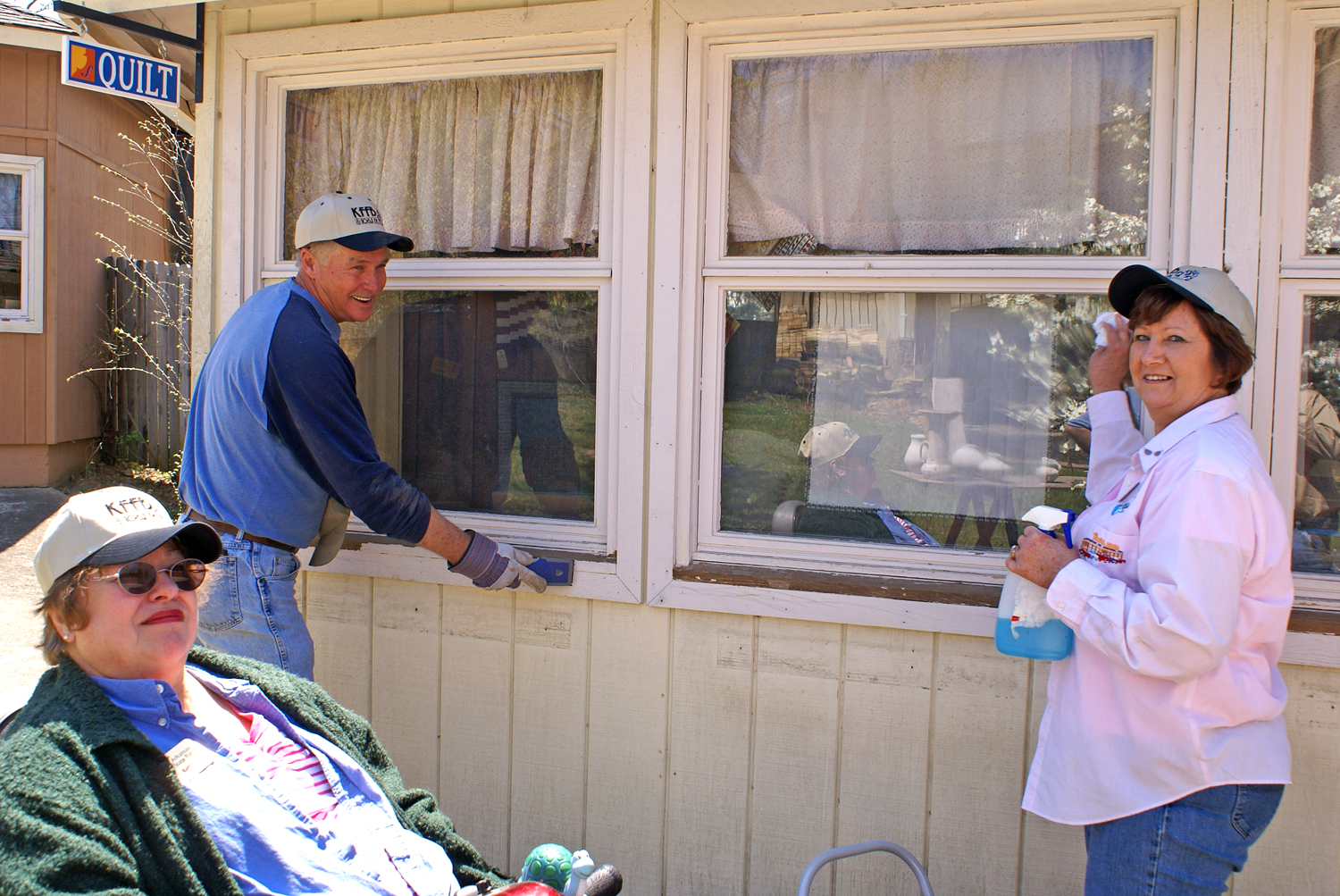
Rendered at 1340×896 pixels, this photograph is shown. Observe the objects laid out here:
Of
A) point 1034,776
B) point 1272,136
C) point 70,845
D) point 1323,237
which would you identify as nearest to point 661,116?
point 1272,136

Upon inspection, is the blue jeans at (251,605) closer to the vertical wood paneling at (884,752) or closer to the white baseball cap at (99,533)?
the white baseball cap at (99,533)

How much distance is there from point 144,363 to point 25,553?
2945 millimetres

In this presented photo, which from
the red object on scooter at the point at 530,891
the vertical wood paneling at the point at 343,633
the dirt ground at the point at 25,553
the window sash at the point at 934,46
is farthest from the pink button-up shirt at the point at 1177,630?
the dirt ground at the point at 25,553

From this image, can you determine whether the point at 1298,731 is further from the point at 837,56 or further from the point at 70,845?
the point at 70,845

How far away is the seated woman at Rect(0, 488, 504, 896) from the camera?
51.1 inches

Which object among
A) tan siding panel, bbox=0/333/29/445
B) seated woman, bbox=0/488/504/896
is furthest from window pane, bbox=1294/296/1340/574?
tan siding panel, bbox=0/333/29/445

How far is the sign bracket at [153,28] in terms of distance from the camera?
102 inches

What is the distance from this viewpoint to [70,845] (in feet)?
4.15

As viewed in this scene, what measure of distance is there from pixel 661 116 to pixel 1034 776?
1.88 metres

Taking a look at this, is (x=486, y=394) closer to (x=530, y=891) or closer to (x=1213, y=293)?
(x=530, y=891)

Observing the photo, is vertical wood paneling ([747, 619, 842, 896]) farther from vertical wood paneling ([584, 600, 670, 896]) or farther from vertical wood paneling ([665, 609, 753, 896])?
vertical wood paneling ([584, 600, 670, 896])

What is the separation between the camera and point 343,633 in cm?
284

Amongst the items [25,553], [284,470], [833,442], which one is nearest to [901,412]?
[833,442]

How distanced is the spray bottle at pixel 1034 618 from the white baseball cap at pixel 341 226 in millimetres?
1791
